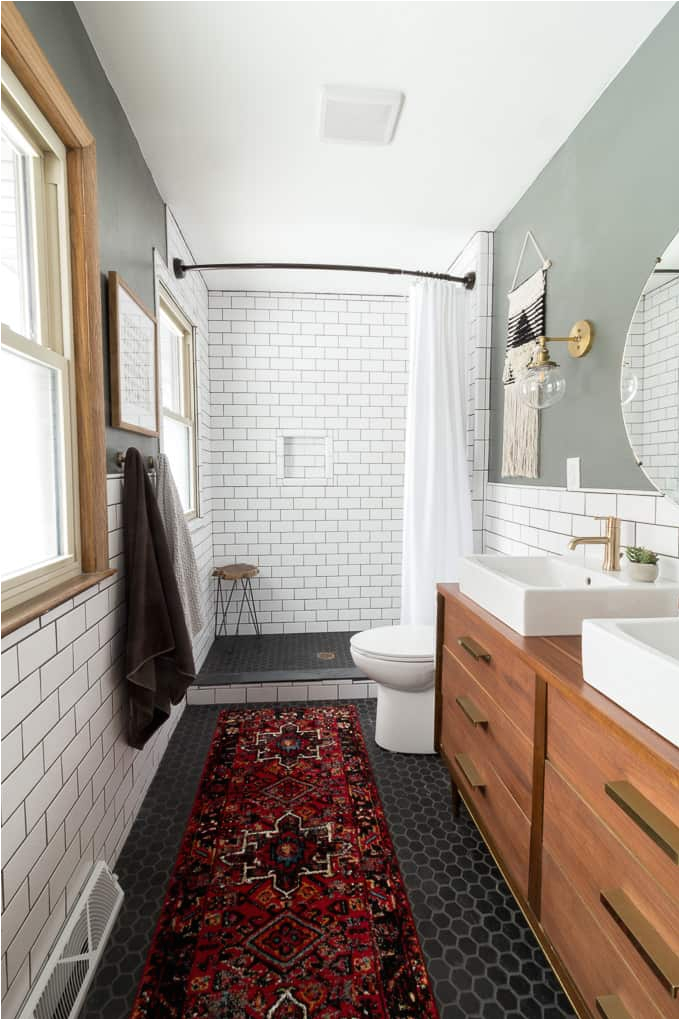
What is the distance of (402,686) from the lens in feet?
7.45

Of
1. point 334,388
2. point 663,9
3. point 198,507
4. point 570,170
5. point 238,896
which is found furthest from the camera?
point 334,388

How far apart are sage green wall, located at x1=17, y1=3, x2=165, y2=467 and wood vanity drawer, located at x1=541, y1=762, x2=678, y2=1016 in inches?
65.4

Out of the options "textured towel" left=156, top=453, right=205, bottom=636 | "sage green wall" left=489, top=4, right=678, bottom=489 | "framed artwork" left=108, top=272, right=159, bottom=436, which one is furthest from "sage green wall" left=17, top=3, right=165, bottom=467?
"sage green wall" left=489, top=4, right=678, bottom=489

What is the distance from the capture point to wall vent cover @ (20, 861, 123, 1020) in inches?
44.1

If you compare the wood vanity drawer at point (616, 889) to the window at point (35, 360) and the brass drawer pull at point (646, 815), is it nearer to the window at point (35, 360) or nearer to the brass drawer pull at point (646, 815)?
the brass drawer pull at point (646, 815)

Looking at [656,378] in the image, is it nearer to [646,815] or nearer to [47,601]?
[646,815]

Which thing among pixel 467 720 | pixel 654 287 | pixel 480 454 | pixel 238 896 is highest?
pixel 654 287

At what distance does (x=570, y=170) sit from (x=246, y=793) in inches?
109

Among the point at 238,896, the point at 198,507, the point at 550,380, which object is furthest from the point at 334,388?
the point at 238,896

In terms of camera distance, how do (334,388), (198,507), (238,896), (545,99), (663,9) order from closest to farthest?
(663,9), (238,896), (545,99), (198,507), (334,388)

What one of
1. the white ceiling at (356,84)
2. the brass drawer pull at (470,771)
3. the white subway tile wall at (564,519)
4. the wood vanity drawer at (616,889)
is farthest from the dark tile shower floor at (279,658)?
the white ceiling at (356,84)

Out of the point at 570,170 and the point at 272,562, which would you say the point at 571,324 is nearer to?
the point at 570,170

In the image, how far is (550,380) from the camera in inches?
77.0

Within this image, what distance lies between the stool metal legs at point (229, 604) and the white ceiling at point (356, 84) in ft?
7.60
